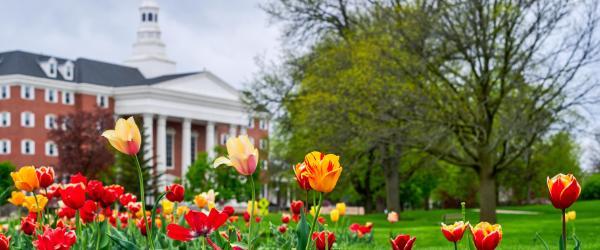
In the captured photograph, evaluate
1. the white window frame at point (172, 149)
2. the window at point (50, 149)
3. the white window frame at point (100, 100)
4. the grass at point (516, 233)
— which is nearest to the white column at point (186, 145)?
the white window frame at point (172, 149)

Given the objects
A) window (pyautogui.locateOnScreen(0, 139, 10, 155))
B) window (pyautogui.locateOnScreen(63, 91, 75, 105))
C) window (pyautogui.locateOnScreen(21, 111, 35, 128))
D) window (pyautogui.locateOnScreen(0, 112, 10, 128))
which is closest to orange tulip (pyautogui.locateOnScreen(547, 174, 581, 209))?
window (pyautogui.locateOnScreen(21, 111, 35, 128))

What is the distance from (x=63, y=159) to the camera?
61.3 metres

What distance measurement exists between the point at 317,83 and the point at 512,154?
8.07 meters

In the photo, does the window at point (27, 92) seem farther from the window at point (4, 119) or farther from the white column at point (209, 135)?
the white column at point (209, 135)

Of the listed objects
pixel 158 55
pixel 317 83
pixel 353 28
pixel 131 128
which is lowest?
pixel 131 128

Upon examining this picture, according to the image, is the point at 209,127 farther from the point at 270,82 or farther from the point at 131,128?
the point at 131,128

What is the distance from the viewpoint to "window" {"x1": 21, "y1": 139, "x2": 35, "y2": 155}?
78.5 meters

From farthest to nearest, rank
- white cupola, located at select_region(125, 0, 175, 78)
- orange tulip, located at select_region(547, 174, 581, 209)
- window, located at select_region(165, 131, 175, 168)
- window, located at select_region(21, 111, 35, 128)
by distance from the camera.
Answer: white cupola, located at select_region(125, 0, 175, 78) < window, located at select_region(165, 131, 175, 168) < window, located at select_region(21, 111, 35, 128) < orange tulip, located at select_region(547, 174, 581, 209)

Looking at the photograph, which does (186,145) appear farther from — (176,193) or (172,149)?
(176,193)

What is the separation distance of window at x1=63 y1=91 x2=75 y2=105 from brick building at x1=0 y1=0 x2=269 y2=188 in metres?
0.09

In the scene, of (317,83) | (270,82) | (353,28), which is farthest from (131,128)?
(270,82)

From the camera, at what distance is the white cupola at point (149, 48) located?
9800cm

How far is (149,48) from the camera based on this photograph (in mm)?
98812

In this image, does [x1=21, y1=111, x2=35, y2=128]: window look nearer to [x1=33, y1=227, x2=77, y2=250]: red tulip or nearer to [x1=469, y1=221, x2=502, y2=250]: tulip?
[x1=33, y1=227, x2=77, y2=250]: red tulip
